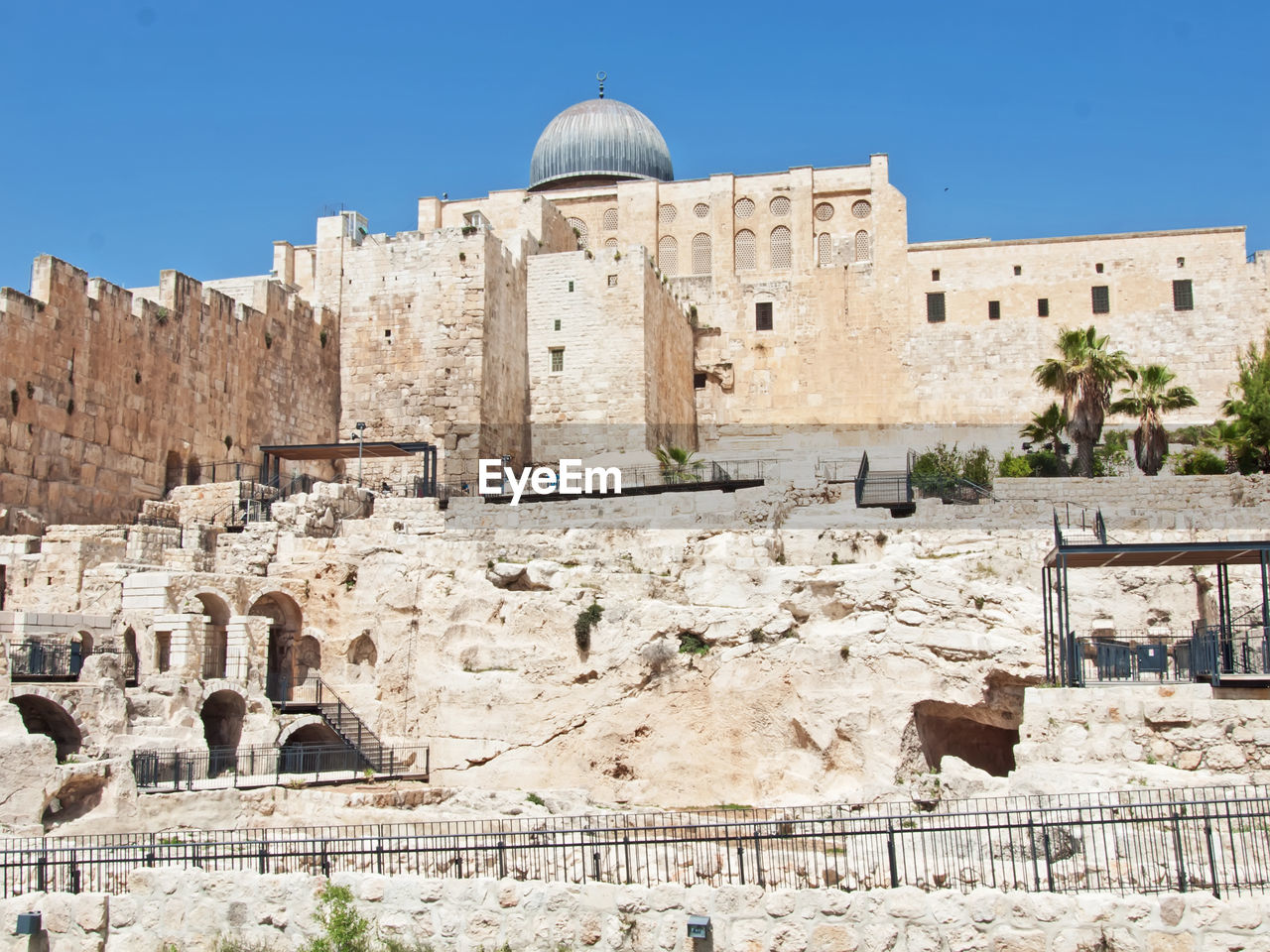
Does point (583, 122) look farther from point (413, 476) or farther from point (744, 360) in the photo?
point (413, 476)

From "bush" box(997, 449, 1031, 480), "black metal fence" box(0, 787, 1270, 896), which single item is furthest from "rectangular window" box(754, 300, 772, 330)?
"black metal fence" box(0, 787, 1270, 896)

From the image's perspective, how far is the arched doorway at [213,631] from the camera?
23.3 m

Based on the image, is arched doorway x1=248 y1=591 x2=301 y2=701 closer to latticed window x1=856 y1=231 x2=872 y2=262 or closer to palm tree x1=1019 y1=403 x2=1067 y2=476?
palm tree x1=1019 y1=403 x2=1067 y2=476

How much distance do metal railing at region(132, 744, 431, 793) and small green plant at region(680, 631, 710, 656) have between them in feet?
16.5

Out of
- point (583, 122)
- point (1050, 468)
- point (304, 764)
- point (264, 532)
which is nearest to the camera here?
point (304, 764)

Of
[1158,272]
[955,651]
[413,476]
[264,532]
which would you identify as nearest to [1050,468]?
[1158,272]

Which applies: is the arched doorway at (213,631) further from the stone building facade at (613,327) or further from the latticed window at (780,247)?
the latticed window at (780,247)

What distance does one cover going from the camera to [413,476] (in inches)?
1286

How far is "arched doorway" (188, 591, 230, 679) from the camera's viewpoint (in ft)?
76.6

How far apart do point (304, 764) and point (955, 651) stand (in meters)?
11.2

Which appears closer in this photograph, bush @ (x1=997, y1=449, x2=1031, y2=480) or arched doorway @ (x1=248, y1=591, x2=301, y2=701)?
arched doorway @ (x1=248, y1=591, x2=301, y2=701)

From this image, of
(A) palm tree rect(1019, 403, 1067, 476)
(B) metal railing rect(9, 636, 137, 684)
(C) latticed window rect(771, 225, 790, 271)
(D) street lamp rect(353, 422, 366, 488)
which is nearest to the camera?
(B) metal railing rect(9, 636, 137, 684)

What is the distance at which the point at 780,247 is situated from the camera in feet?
136

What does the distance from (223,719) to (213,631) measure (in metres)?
1.72
